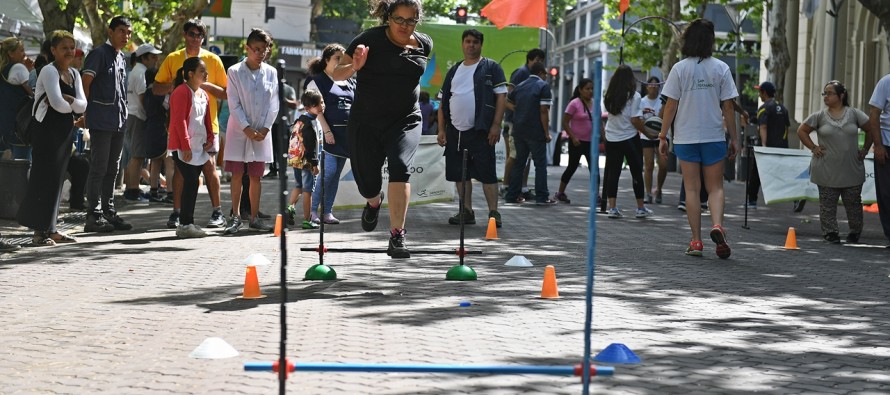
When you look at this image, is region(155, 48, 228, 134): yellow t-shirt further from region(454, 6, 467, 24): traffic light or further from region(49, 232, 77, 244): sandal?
region(454, 6, 467, 24): traffic light

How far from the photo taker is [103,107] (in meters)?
12.6

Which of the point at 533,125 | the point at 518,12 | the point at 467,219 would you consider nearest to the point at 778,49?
the point at 518,12

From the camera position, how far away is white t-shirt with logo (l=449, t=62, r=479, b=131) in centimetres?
1355

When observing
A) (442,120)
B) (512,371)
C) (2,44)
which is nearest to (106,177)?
(2,44)

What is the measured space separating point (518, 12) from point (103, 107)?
41.9 ft

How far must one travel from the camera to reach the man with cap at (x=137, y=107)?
1622 cm

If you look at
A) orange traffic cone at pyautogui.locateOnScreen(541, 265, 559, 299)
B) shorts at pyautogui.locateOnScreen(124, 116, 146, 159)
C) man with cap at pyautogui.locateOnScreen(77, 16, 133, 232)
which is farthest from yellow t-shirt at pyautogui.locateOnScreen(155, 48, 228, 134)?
orange traffic cone at pyautogui.locateOnScreen(541, 265, 559, 299)

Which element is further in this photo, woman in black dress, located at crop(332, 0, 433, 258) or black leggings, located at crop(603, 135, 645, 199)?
black leggings, located at crop(603, 135, 645, 199)

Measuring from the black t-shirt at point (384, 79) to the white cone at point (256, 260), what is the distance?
1372 millimetres

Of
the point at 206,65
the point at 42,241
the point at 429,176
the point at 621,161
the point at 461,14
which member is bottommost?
the point at 42,241

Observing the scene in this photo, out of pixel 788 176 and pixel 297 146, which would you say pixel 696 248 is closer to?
pixel 297 146

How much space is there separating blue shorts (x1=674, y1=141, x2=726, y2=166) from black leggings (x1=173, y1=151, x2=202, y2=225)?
4251mm

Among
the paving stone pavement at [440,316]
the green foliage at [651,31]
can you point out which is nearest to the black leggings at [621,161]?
the paving stone pavement at [440,316]

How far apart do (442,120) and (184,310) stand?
657cm
